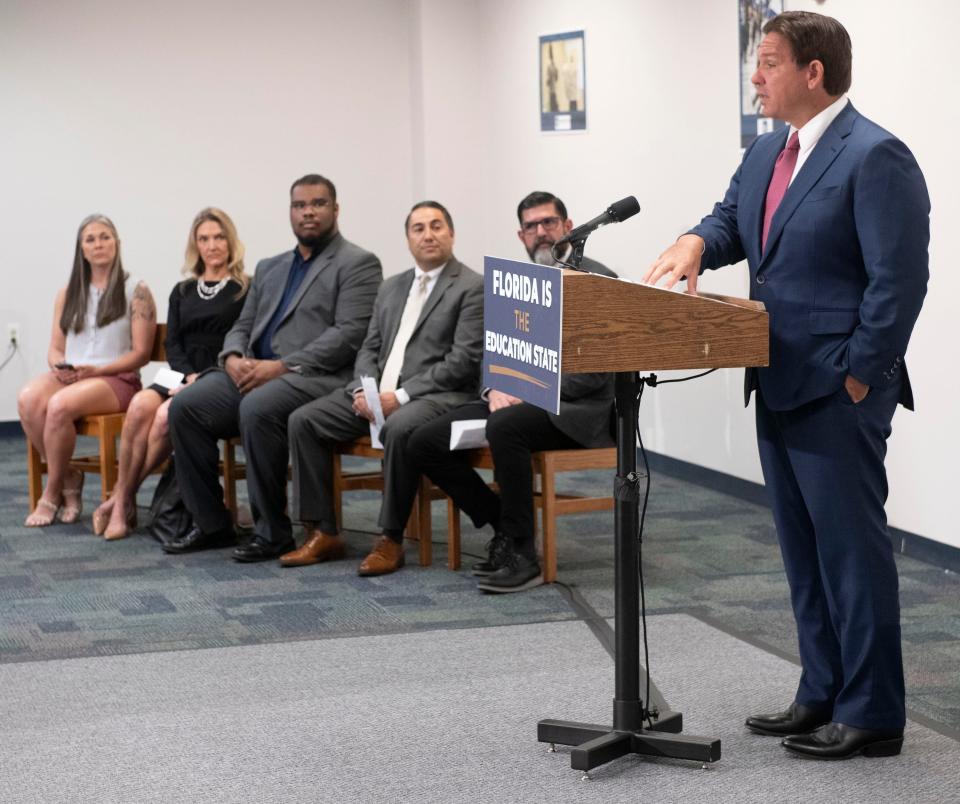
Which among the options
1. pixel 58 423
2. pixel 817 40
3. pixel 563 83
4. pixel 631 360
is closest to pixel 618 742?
pixel 631 360

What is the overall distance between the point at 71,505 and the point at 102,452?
1.05ft

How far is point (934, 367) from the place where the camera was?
4.98 m

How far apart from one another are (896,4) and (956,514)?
71.4 inches

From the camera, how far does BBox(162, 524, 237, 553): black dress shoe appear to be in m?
5.37

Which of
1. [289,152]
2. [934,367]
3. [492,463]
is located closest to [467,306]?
A: [492,463]

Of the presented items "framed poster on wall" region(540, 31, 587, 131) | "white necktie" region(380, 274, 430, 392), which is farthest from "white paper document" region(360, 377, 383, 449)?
"framed poster on wall" region(540, 31, 587, 131)

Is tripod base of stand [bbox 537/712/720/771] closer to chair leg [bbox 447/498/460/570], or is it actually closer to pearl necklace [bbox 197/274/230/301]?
chair leg [bbox 447/498/460/570]

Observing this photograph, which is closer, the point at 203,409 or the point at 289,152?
the point at 203,409

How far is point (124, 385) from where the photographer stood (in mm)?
6020

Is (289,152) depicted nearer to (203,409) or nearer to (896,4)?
(203,409)

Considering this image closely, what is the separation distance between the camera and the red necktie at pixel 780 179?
2977 mm

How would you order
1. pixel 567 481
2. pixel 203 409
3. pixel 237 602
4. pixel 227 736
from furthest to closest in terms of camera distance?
pixel 567 481, pixel 203 409, pixel 237 602, pixel 227 736

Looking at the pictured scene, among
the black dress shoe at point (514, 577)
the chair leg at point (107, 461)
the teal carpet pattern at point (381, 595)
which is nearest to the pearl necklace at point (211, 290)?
the chair leg at point (107, 461)

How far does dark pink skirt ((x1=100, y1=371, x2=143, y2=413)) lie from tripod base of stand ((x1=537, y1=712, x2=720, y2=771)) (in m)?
3.42
